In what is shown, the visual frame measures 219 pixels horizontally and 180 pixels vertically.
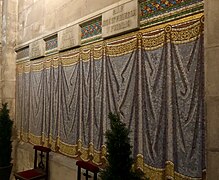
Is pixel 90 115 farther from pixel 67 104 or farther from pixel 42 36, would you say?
pixel 42 36

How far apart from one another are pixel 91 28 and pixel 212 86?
182 cm

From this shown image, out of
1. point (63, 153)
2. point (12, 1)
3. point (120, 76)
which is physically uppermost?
point (12, 1)

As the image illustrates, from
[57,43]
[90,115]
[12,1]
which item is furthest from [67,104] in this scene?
[12,1]

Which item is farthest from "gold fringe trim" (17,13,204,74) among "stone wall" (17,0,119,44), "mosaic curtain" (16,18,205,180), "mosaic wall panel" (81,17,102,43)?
"stone wall" (17,0,119,44)

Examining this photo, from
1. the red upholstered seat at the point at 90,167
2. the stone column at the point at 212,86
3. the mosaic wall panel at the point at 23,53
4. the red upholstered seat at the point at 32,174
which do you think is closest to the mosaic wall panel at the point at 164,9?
the stone column at the point at 212,86

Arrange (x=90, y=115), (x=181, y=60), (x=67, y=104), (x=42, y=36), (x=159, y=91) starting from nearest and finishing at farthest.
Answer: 1. (x=181, y=60)
2. (x=159, y=91)
3. (x=90, y=115)
4. (x=67, y=104)
5. (x=42, y=36)

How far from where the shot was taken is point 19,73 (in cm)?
488

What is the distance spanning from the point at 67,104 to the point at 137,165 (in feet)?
4.88

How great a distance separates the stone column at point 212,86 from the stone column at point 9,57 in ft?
14.1

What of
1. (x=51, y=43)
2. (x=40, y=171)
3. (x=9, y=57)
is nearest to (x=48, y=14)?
(x=51, y=43)

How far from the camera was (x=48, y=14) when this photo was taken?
392 cm

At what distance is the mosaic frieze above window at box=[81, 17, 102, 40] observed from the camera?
9.59 ft

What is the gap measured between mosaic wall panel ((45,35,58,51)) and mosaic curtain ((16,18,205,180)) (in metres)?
0.18

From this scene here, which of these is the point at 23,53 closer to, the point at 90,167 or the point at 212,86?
the point at 90,167
